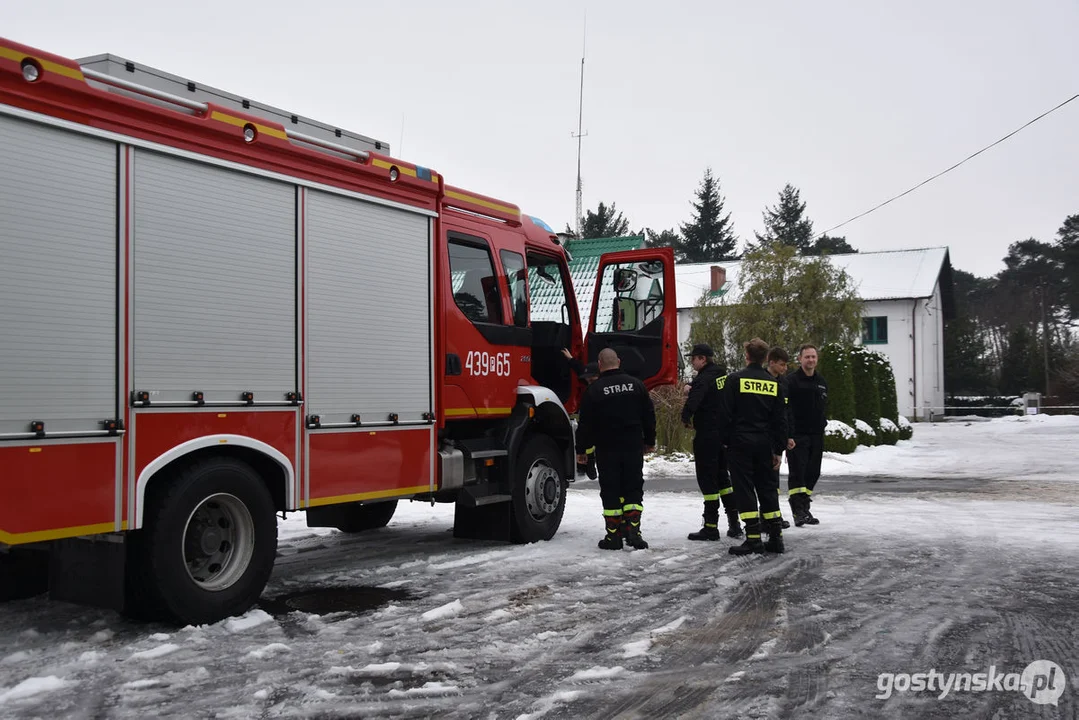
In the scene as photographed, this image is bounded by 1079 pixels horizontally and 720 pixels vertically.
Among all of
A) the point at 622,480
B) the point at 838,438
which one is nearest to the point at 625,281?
the point at 622,480

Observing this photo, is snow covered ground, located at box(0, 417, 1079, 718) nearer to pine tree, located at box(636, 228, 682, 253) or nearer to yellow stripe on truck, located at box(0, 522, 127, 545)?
yellow stripe on truck, located at box(0, 522, 127, 545)

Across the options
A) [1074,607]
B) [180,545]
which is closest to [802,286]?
[1074,607]

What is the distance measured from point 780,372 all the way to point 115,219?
6.42m

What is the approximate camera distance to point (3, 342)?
4652 millimetres

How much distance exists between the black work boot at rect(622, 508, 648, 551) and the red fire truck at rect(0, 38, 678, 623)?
3.50 ft

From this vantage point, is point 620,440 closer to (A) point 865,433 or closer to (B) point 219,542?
(B) point 219,542

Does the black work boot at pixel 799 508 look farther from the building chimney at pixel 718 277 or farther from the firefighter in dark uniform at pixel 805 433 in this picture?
the building chimney at pixel 718 277

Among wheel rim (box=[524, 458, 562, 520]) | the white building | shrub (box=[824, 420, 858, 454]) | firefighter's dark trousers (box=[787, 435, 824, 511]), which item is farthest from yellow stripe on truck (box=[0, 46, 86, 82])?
the white building

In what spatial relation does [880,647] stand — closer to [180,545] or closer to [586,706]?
[586,706]

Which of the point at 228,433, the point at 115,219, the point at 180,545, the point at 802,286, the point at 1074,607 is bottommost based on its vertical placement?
the point at 1074,607

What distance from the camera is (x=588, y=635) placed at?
544 cm

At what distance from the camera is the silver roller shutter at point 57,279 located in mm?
4703

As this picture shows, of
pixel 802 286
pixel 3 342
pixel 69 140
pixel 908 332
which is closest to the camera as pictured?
pixel 3 342

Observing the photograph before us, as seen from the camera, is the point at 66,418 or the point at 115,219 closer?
the point at 66,418
